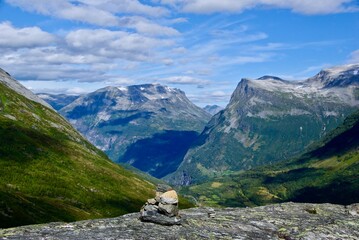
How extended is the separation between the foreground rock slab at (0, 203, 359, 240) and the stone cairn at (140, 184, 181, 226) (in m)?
0.43

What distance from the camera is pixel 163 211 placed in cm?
2725

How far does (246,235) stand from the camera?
89.4 feet

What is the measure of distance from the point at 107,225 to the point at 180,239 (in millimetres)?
5537

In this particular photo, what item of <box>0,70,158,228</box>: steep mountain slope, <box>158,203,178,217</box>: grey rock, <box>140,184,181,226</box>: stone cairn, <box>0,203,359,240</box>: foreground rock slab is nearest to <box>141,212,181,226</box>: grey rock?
<box>140,184,181,226</box>: stone cairn

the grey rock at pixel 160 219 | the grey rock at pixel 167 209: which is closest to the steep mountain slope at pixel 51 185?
the grey rock at pixel 160 219

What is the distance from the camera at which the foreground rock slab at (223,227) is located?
958 inches

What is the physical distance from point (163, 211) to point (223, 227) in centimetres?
470

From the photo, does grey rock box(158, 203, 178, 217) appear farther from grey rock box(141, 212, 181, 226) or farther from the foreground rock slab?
the foreground rock slab

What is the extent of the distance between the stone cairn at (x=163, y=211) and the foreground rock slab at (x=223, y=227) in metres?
0.43

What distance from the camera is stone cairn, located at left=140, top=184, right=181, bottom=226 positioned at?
26.9 metres

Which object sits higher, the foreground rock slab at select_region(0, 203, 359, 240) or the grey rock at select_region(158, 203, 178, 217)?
the grey rock at select_region(158, 203, 178, 217)

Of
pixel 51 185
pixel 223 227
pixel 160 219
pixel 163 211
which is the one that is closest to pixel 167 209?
pixel 163 211

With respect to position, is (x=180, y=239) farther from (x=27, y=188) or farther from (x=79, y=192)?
(x=79, y=192)

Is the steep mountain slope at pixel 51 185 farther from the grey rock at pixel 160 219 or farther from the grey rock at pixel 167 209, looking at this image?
the grey rock at pixel 167 209
